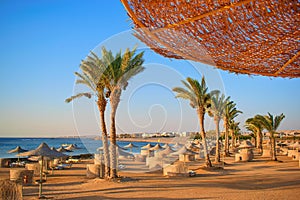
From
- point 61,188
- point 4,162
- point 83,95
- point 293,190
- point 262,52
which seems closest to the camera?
point 262,52

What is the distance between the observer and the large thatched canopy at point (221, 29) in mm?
2326

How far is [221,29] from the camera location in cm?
260

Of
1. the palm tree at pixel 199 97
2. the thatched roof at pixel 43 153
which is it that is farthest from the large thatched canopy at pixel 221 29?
the palm tree at pixel 199 97

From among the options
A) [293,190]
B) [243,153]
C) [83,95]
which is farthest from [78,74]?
[243,153]

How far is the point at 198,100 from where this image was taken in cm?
1862

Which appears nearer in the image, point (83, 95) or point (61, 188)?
point (61, 188)

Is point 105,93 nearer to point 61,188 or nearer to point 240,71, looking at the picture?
point 61,188

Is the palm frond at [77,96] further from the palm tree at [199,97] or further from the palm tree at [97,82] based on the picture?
the palm tree at [199,97]

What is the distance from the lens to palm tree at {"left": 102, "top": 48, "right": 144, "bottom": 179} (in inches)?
538

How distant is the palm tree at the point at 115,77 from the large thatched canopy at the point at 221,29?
35.1ft

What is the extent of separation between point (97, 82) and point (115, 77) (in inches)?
38.4

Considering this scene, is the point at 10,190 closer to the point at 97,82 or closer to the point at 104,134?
the point at 104,134

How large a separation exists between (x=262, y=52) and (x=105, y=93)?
38.2 ft

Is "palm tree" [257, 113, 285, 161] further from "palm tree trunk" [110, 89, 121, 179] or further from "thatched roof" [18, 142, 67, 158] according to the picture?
"thatched roof" [18, 142, 67, 158]
